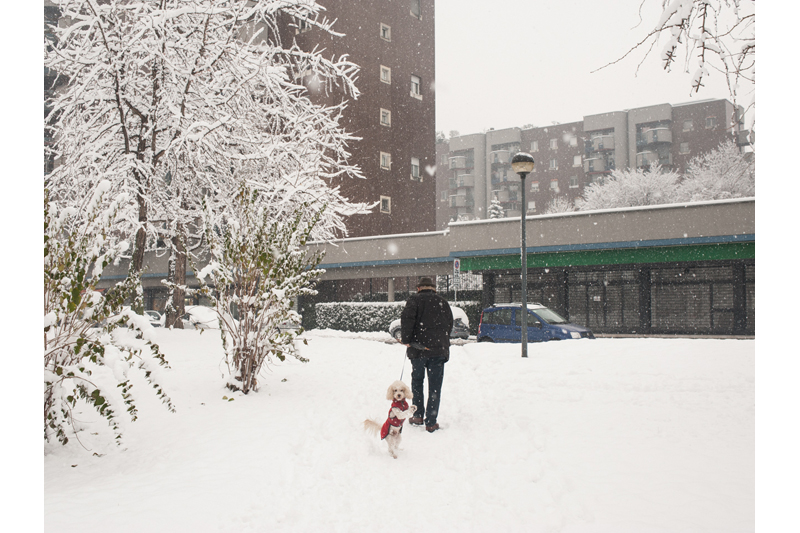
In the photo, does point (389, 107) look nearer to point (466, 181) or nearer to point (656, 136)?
point (656, 136)

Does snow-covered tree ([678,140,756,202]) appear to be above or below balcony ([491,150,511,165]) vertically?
below

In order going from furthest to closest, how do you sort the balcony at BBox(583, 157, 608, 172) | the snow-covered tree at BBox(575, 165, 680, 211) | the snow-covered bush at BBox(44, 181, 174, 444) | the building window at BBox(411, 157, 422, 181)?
the balcony at BBox(583, 157, 608, 172), the snow-covered tree at BBox(575, 165, 680, 211), the building window at BBox(411, 157, 422, 181), the snow-covered bush at BBox(44, 181, 174, 444)

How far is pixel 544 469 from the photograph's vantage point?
4.95 meters

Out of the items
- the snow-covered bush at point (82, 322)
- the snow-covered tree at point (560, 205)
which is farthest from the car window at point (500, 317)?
the snow-covered tree at point (560, 205)

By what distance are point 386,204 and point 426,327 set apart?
Answer: 27.5 metres

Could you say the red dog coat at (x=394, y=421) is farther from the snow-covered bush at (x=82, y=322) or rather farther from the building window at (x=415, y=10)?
the building window at (x=415, y=10)

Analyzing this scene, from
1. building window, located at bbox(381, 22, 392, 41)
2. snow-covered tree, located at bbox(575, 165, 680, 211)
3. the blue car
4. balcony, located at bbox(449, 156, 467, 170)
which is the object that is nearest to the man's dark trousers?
the blue car

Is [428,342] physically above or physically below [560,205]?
below

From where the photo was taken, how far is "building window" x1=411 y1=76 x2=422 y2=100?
35.4 metres

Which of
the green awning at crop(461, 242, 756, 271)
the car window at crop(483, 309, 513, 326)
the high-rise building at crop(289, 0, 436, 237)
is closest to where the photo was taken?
the car window at crop(483, 309, 513, 326)

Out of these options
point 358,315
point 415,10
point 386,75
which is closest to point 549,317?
point 358,315

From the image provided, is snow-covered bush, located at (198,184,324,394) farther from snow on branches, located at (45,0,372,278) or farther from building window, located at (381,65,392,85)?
building window, located at (381,65,392,85)

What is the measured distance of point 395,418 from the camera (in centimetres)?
524

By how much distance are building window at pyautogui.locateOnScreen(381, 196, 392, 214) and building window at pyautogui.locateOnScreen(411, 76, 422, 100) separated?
7.56m
